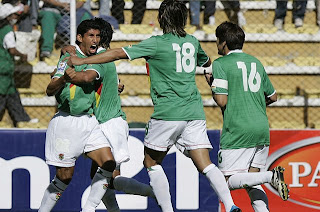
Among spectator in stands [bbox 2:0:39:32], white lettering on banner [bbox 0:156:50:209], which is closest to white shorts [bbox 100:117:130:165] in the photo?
white lettering on banner [bbox 0:156:50:209]

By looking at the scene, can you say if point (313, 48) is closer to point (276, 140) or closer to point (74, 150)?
point (276, 140)

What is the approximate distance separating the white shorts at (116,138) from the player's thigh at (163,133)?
1.91ft

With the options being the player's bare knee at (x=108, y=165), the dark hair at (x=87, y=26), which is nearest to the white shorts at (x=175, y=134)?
the player's bare knee at (x=108, y=165)

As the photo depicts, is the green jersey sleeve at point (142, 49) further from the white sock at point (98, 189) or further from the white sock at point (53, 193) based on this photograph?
the white sock at point (53, 193)

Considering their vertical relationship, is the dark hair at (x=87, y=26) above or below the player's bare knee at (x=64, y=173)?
above

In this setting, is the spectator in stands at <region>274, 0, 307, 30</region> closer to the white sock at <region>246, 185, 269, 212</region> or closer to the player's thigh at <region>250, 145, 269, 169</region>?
the player's thigh at <region>250, 145, 269, 169</region>

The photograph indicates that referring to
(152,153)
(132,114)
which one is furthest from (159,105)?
(132,114)

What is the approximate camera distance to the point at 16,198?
770 centimetres

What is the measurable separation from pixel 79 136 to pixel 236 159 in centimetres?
143

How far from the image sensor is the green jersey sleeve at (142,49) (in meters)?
5.66

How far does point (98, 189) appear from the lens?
20.3 ft

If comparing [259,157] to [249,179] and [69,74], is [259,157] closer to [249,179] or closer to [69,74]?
[249,179]

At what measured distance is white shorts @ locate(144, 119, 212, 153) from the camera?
585 centimetres

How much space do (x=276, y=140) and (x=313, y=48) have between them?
2924 mm
